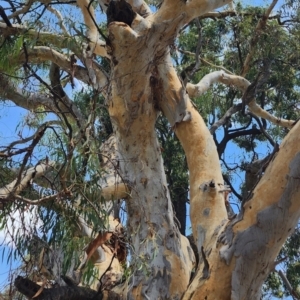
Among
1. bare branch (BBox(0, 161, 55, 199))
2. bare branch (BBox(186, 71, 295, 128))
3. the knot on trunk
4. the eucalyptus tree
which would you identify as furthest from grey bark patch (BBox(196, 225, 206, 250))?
Answer: bare branch (BBox(186, 71, 295, 128))

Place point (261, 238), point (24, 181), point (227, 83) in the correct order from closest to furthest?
point (261, 238) → point (24, 181) → point (227, 83)

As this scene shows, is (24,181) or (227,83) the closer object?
(24,181)

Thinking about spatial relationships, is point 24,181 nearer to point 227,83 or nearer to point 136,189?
point 136,189

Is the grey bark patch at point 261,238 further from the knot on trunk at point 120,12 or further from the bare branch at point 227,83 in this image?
the bare branch at point 227,83

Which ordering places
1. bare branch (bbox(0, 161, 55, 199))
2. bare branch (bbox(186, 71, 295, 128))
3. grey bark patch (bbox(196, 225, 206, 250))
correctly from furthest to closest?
bare branch (bbox(186, 71, 295, 128)) < grey bark patch (bbox(196, 225, 206, 250)) < bare branch (bbox(0, 161, 55, 199))

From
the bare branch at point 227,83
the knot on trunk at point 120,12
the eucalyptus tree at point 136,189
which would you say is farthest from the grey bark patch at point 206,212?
the bare branch at point 227,83

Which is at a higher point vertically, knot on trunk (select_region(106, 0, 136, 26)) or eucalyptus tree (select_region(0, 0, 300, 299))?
knot on trunk (select_region(106, 0, 136, 26))

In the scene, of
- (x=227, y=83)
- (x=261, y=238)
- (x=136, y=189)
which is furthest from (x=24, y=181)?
(x=227, y=83)

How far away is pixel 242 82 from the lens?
19.0ft

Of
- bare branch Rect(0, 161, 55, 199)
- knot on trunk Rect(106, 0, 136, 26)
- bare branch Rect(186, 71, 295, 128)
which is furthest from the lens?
bare branch Rect(186, 71, 295, 128)

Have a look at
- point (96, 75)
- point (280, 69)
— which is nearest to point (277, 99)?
Result: point (280, 69)

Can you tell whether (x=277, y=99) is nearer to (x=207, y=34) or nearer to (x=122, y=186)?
(x=207, y=34)

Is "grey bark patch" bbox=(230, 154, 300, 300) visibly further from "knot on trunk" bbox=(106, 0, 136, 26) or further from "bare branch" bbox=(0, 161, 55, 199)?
"knot on trunk" bbox=(106, 0, 136, 26)

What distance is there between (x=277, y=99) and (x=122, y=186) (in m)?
4.11
